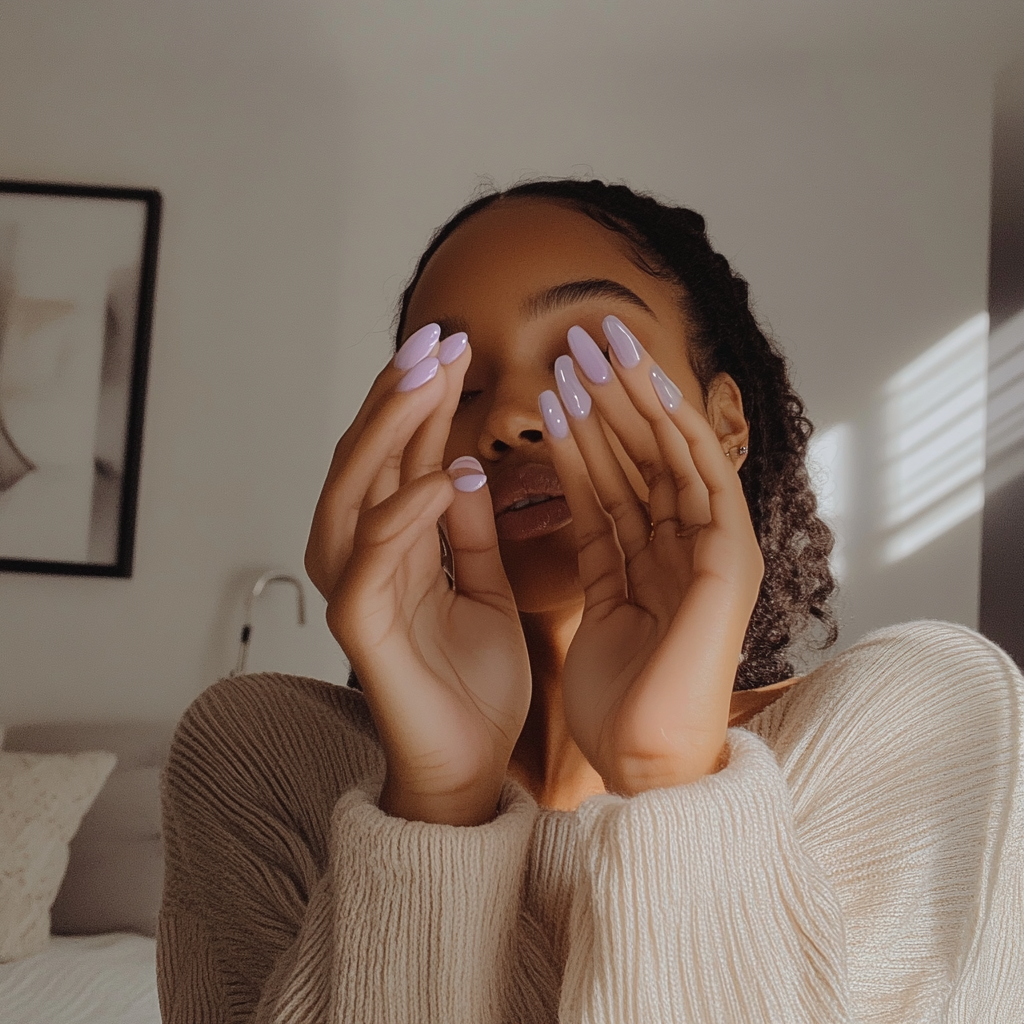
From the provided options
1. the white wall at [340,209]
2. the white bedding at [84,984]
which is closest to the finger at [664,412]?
the white bedding at [84,984]

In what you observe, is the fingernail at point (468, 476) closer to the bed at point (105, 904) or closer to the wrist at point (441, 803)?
the wrist at point (441, 803)

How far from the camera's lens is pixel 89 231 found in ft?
7.70

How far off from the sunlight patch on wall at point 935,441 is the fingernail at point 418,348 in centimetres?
187

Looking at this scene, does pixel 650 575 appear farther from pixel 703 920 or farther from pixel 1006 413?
pixel 1006 413

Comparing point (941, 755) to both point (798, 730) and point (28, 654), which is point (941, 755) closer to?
point (798, 730)

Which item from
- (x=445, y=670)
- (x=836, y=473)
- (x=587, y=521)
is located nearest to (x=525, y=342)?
(x=587, y=521)

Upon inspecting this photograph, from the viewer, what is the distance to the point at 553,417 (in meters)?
0.63

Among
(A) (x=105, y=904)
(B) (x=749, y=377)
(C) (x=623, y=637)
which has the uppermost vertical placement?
(B) (x=749, y=377)

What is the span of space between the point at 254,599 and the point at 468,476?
70.4 inches

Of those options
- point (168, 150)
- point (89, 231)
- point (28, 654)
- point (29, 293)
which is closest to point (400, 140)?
point (168, 150)

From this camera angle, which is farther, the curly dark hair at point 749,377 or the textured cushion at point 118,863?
the textured cushion at point 118,863

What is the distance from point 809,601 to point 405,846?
26.7 inches

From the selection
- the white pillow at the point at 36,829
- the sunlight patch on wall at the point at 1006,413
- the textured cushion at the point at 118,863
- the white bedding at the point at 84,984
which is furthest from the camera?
the sunlight patch on wall at the point at 1006,413

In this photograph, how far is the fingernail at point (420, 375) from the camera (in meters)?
0.61
